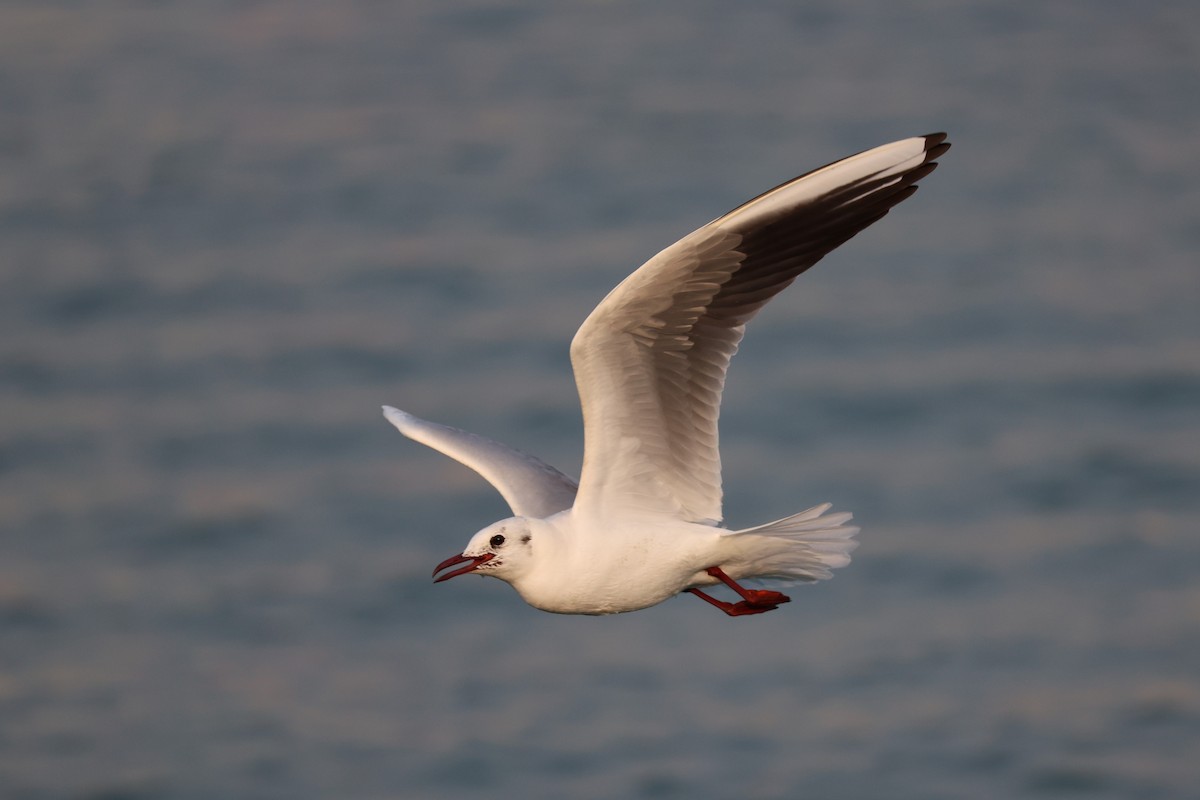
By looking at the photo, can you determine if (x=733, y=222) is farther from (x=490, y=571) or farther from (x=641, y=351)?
(x=490, y=571)

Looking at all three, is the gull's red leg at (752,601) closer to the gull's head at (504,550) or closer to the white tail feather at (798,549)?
the white tail feather at (798,549)

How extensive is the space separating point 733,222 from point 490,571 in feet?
6.21

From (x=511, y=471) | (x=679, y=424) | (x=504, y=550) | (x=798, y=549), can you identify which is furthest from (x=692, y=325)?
(x=511, y=471)

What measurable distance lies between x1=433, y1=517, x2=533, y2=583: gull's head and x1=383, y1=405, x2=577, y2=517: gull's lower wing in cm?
82

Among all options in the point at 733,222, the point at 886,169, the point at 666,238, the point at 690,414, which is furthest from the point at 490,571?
the point at 666,238

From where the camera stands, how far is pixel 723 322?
7.91m

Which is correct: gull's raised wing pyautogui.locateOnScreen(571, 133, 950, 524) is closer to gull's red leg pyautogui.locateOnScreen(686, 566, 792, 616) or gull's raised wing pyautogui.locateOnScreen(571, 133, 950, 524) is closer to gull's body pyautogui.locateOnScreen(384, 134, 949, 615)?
gull's body pyautogui.locateOnScreen(384, 134, 949, 615)

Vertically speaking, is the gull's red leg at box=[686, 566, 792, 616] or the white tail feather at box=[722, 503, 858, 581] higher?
the white tail feather at box=[722, 503, 858, 581]

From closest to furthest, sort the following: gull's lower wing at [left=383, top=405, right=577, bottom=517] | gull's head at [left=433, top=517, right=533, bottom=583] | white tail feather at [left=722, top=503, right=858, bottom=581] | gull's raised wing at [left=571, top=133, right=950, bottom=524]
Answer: gull's raised wing at [left=571, top=133, right=950, bottom=524]
gull's head at [left=433, top=517, right=533, bottom=583]
white tail feather at [left=722, top=503, right=858, bottom=581]
gull's lower wing at [left=383, top=405, right=577, bottom=517]

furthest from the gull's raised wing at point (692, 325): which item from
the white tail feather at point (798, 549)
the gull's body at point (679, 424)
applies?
the white tail feather at point (798, 549)

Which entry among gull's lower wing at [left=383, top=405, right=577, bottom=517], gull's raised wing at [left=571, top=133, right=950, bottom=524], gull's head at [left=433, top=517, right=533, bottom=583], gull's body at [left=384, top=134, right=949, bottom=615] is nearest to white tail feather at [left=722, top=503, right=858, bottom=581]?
gull's body at [left=384, top=134, right=949, bottom=615]

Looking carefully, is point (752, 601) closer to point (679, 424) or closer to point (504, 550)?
point (679, 424)

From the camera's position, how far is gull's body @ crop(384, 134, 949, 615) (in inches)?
294

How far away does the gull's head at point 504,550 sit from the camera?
7832 mm
